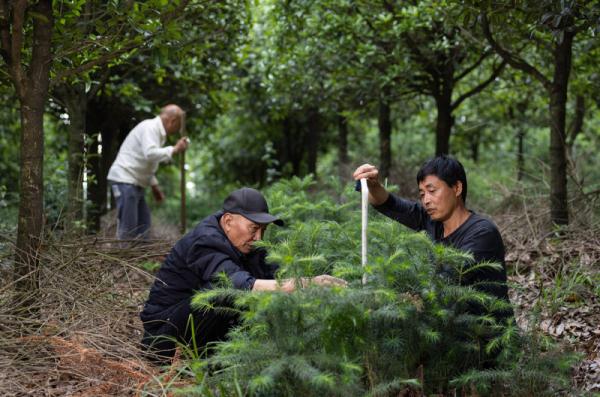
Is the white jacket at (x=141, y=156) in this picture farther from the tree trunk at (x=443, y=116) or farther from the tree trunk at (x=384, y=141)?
the tree trunk at (x=384, y=141)

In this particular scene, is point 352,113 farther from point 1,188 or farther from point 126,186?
point 1,188

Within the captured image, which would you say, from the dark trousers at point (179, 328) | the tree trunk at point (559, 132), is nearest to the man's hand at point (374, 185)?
the dark trousers at point (179, 328)

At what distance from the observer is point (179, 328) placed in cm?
445

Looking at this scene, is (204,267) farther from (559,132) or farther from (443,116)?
(443,116)

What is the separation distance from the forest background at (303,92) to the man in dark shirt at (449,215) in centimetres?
40

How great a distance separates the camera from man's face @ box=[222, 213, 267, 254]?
4422mm

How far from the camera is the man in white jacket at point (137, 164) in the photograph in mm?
8508

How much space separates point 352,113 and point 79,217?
18.0 ft

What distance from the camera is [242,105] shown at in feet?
51.0

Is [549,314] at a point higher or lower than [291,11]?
lower

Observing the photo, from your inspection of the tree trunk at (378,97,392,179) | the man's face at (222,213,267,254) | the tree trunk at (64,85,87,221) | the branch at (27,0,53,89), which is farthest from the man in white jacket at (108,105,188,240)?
the man's face at (222,213,267,254)

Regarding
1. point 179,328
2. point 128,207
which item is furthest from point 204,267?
point 128,207

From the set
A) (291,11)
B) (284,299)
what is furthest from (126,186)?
(284,299)

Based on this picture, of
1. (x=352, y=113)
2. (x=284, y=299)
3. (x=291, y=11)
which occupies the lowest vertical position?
(x=284, y=299)
